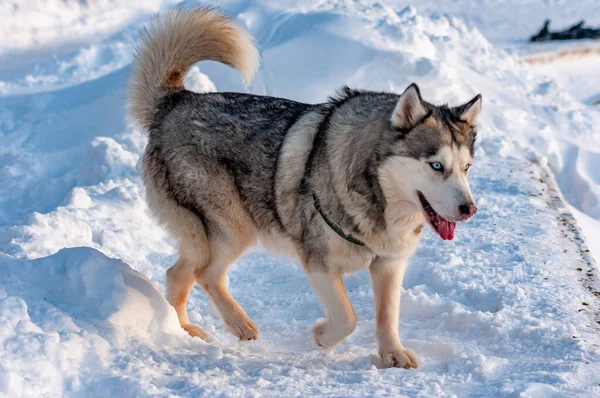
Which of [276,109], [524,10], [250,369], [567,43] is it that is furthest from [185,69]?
[524,10]

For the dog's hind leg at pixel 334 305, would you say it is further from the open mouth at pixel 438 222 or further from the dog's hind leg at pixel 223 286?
the open mouth at pixel 438 222

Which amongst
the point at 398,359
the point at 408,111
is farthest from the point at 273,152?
the point at 398,359

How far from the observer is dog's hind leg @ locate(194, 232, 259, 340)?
457cm

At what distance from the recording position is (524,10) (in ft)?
61.9

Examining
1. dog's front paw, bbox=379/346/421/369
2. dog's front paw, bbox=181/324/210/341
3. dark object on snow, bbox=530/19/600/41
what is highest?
dog's front paw, bbox=379/346/421/369

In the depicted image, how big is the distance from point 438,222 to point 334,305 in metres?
0.78

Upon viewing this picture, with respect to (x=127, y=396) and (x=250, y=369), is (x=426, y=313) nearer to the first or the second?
(x=250, y=369)

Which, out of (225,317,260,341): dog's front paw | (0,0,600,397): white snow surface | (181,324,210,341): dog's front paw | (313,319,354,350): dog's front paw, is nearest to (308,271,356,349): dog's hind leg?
(313,319,354,350): dog's front paw

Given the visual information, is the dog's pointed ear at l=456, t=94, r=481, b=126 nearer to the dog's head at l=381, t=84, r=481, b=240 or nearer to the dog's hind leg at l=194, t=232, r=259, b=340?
the dog's head at l=381, t=84, r=481, b=240

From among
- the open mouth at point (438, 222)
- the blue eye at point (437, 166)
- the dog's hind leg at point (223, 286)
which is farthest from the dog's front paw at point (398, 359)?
the blue eye at point (437, 166)

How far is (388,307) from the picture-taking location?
4.29m

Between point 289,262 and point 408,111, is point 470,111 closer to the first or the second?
point 408,111

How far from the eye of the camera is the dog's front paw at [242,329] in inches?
179

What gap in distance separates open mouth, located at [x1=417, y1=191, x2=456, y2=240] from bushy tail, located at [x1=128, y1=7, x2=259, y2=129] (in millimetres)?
1628
